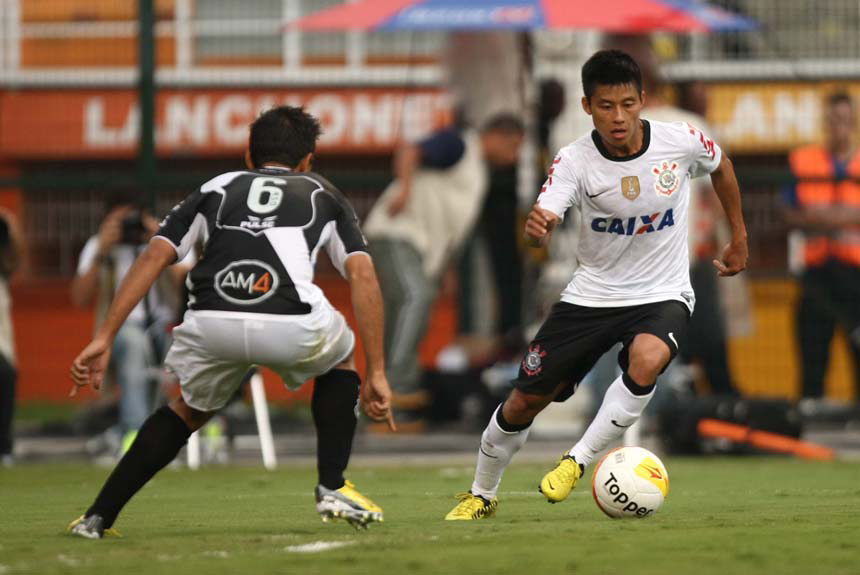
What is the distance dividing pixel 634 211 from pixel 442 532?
1.80 metres

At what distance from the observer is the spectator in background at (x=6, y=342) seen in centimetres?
1271

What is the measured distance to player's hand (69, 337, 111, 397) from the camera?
662 cm

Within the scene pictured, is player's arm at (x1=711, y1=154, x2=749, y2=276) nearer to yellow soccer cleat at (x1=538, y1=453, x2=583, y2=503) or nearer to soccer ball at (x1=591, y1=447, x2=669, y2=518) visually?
soccer ball at (x1=591, y1=447, x2=669, y2=518)

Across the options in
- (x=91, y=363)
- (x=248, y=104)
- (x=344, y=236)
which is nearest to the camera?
(x=91, y=363)

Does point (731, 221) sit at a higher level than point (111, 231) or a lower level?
higher

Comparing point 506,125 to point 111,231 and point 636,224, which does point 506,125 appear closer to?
point 111,231

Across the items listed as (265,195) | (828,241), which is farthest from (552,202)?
(828,241)

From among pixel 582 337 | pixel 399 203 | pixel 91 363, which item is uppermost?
pixel 91 363

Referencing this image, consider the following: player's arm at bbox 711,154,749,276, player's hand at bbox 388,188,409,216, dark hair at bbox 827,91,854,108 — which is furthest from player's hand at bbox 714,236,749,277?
dark hair at bbox 827,91,854,108

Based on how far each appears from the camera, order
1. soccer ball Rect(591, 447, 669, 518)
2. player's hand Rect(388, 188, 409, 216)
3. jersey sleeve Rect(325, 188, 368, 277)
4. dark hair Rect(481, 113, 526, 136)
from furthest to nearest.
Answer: dark hair Rect(481, 113, 526, 136)
player's hand Rect(388, 188, 409, 216)
soccer ball Rect(591, 447, 669, 518)
jersey sleeve Rect(325, 188, 368, 277)

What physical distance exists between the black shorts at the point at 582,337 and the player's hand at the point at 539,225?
64 cm

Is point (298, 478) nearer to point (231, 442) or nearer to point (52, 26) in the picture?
point (231, 442)

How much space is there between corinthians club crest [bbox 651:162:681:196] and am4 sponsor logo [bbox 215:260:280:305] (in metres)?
1.93

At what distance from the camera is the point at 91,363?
6.64m
